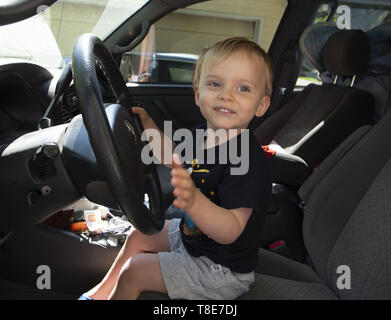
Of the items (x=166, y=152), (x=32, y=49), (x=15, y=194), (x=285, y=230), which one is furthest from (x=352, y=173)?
(x=32, y=49)

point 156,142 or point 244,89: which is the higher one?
point 244,89

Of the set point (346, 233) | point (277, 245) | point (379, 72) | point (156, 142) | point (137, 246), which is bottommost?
point (277, 245)

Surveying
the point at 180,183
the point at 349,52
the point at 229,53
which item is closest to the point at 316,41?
the point at 349,52

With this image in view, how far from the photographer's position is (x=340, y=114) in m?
1.81

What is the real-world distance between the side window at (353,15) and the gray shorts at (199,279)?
1.55 metres

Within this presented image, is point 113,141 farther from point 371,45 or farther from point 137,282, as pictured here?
point 371,45

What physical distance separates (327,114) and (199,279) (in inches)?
45.9

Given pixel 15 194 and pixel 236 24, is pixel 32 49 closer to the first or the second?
pixel 15 194

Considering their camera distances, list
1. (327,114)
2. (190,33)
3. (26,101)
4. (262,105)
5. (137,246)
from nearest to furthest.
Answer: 1. (262,105)
2. (137,246)
3. (26,101)
4. (327,114)
5. (190,33)

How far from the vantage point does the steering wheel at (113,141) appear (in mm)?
792

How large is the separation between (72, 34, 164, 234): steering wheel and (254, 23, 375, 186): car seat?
2.68ft

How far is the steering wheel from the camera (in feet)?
2.60

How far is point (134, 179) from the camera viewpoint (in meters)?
0.92

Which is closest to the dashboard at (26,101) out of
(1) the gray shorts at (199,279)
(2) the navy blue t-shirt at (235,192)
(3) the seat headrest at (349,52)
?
(2) the navy blue t-shirt at (235,192)
